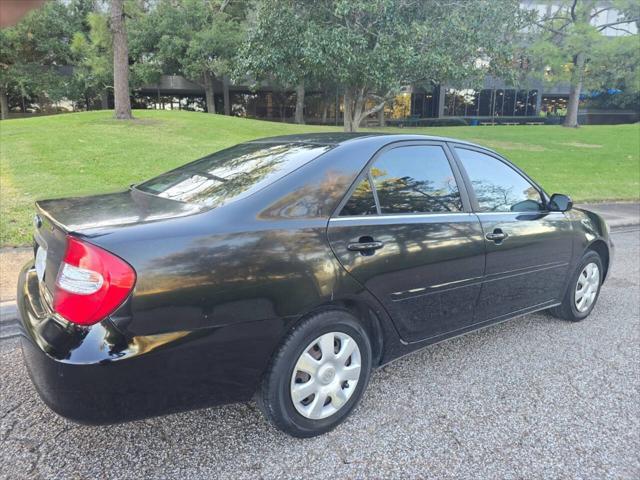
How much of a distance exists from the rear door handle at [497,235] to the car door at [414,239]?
0.33 ft

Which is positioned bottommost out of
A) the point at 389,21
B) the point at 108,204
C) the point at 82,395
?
the point at 82,395

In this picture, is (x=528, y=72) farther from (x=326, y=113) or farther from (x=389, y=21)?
(x=326, y=113)

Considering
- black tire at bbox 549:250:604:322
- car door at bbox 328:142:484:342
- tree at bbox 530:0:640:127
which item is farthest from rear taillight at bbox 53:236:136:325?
tree at bbox 530:0:640:127

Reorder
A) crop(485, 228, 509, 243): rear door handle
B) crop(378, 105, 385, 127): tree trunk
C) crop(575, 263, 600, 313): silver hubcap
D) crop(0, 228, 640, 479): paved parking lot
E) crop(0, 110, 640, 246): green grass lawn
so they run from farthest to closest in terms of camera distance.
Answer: crop(378, 105, 385, 127): tree trunk
crop(0, 110, 640, 246): green grass lawn
crop(575, 263, 600, 313): silver hubcap
crop(485, 228, 509, 243): rear door handle
crop(0, 228, 640, 479): paved parking lot

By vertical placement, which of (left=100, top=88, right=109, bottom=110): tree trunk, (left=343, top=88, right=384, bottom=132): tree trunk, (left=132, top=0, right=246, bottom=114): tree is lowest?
(left=343, top=88, right=384, bottom=132): tree trunk

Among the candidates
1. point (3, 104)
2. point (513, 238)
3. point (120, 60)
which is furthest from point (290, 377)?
point (3, 104)

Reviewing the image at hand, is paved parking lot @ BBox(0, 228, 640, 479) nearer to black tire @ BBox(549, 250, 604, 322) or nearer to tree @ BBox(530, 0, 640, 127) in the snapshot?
black tire @ BBox(549, 250, 604, 322)

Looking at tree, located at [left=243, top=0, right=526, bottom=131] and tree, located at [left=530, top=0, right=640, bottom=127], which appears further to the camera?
tree, located at [left=530, top=0, right=640, bottom=127]

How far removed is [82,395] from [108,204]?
3.60 feet

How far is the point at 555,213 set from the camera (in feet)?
13.5

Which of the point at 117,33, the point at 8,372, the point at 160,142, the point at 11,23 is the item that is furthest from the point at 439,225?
the point at 117,33

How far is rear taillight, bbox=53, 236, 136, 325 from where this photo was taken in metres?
2.16

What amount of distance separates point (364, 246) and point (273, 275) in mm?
594

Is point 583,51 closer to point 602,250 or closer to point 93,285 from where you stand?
point 602,250
